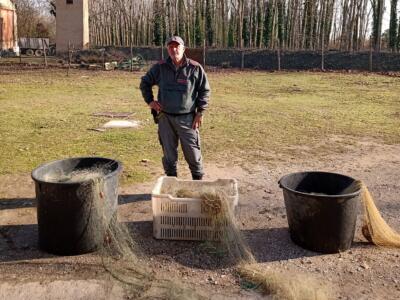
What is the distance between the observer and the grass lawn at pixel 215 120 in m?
7.77


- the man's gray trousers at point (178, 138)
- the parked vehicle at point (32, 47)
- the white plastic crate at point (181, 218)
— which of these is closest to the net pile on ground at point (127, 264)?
the white plastic crate at point (181, 218)

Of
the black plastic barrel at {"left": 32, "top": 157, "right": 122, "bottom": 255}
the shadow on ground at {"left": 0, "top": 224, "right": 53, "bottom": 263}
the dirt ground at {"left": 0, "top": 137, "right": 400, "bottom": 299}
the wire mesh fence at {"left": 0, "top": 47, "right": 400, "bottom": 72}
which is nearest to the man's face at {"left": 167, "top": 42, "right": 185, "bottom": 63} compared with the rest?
the black plastic barrel at {"left": 32, "top": 157, "right": 122, "bottom": 255}

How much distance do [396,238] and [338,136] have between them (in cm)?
515

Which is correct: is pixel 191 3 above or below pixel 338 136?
above

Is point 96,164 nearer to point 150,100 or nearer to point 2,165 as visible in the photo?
point 150,100

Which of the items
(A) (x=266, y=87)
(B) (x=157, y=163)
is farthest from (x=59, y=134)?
(A) (x=266, y=87)

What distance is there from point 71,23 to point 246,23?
14.1 metres

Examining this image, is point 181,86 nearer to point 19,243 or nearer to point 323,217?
point 323,217

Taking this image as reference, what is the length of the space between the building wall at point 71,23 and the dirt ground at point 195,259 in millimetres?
31827

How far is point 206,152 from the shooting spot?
7.93 metres

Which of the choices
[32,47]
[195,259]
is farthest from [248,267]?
[32,47]

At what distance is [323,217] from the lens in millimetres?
4109

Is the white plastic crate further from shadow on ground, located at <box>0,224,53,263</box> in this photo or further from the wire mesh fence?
the wire mesh fence

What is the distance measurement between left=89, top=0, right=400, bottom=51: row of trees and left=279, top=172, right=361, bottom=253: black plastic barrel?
2891 centimetres
